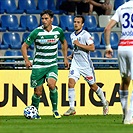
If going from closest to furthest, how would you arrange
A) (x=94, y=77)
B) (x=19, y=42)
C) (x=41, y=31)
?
(x=41, y=31), (x=94, y=77), (x=19, y=42)

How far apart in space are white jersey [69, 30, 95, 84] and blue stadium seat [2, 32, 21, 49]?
4.47 m

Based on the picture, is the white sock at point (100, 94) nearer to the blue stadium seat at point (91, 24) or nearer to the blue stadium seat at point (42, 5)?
the blue stadium seat at point (91, 24)

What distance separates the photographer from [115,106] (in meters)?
16.7

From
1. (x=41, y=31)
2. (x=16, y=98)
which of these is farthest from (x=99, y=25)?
(x=41, y=31)

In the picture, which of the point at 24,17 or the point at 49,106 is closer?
the point at 49,106

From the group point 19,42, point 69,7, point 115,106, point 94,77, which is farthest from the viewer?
point 69,7

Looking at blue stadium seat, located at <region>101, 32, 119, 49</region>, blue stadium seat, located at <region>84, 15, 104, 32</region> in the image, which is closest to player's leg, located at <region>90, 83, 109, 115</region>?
blue stadium seat, located at <region>101, 32, 119, 49</region>

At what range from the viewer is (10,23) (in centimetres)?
2028

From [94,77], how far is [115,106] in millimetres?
1529

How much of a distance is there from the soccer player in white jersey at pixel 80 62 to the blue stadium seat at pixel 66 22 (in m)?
5.32

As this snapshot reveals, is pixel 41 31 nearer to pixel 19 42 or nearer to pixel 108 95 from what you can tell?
pixel 108 95

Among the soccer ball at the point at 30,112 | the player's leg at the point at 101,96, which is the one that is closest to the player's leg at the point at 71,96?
the player's leg at the point at 101,96

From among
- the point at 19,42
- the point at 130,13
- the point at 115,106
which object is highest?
the point at 130,13

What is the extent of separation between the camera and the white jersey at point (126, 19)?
10.9 m
